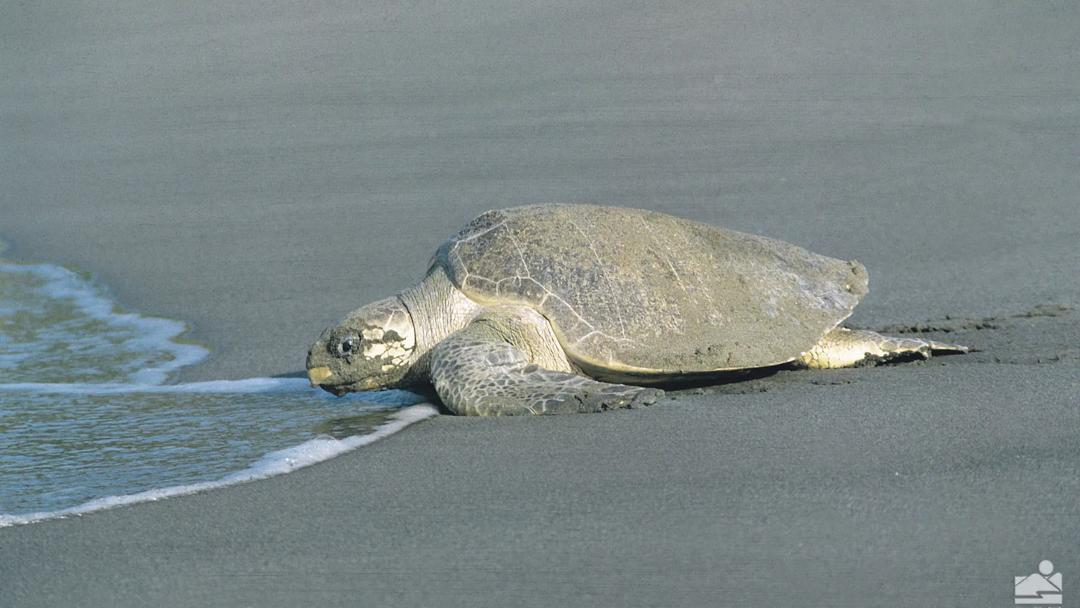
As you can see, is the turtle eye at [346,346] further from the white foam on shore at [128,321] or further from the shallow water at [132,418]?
the white foam on shore at [128,321]

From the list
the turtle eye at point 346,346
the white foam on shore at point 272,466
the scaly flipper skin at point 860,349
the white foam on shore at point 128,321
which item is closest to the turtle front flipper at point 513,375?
the white foam on shore at point 272,466

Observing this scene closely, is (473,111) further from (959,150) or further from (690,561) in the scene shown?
(690,561)

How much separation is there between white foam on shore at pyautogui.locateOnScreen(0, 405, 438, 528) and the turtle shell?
0.60 meters

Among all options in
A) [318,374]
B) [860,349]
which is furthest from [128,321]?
[860,349]

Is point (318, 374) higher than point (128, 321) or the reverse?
the reverse

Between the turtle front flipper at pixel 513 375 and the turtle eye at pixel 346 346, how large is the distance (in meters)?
0.29

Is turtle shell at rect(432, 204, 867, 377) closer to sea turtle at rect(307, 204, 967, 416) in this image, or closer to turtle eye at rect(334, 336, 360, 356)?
sea turtle at rect(307, 204, 967, 416)

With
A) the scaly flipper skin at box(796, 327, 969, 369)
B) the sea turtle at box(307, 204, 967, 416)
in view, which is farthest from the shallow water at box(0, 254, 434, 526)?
the scaly flipper skin at box(796, 327, 969, 369)

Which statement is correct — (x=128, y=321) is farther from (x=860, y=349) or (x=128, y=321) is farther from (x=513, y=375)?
(x=860, y=349)

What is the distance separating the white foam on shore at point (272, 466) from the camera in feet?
10.4

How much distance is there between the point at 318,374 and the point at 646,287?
122 cm

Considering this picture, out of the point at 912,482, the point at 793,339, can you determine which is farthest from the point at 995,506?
the point at 793,339

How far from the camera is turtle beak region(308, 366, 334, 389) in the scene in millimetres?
4414

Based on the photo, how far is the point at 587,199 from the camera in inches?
283
